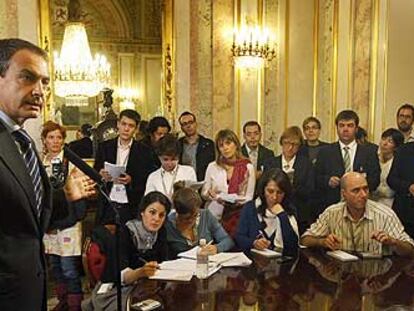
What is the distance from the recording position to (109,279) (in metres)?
2.42

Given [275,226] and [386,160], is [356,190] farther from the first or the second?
[386,160]

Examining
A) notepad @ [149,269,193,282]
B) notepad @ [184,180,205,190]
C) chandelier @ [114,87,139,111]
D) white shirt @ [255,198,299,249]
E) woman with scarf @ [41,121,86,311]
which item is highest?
chandelier @ [114,87,139,111]

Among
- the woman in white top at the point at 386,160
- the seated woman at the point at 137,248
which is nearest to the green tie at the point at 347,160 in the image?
the woman in white top at the point at 386,160

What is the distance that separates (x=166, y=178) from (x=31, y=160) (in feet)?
6.74

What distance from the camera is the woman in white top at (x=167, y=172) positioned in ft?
11.8

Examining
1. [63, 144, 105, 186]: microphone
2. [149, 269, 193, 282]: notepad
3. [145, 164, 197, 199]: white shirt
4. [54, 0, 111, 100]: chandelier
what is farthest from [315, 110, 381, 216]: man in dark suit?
[63, 144, 105, 186]: microphone

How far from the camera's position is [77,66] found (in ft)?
15.9

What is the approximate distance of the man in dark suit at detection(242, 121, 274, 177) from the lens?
14.2ft

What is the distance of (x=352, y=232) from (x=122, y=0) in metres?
3.28

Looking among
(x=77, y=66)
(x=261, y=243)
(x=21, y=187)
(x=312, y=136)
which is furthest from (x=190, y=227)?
(x=77, y=66)

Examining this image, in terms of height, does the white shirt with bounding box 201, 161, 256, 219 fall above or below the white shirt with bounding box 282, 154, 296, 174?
below

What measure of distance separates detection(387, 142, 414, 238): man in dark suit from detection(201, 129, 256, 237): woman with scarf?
3.27ft

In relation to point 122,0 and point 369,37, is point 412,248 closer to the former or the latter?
point 369,37

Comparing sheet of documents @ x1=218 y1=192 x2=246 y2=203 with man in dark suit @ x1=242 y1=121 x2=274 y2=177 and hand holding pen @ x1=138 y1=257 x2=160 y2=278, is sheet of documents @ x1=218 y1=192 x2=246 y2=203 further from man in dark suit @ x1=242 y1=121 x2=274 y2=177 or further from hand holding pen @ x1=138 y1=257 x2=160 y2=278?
hand holding pen @ x1=138 y1=257 x2=160 y2=278
